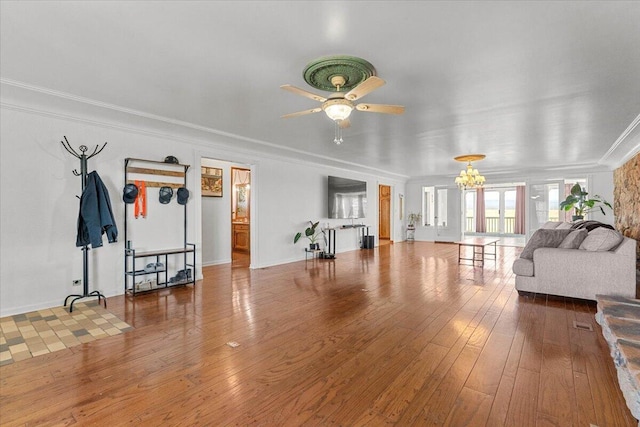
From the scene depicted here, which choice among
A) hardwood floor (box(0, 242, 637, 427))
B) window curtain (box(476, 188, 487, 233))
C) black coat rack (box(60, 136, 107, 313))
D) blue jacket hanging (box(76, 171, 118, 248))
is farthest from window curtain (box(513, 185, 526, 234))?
black coat rack (box(60, 136, 107, 313))

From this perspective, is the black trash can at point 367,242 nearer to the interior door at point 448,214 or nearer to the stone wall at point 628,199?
the interior door at point 448,214

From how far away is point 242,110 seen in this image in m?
3.82

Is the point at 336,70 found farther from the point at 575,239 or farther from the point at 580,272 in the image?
the point at 575,239

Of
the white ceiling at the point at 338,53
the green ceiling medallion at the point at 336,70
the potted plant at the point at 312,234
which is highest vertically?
the white ceiling at the point at 338,53

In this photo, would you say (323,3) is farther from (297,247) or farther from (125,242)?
(297,247)

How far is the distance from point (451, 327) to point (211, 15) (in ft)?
10.9

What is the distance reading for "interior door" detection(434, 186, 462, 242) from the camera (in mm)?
10977

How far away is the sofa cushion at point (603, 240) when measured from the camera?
3.78 m

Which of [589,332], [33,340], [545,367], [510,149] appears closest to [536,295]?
[589,332]

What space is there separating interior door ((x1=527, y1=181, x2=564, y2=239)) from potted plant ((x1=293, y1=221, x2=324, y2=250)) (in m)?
6.67

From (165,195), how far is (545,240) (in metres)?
5.73

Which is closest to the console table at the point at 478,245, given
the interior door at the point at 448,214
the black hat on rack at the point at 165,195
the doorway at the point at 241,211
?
the interior door at the point at 448,214

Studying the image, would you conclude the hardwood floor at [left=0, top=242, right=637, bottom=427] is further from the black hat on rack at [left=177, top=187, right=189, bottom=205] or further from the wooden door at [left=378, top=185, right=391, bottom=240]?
the wooden door at [left=378, top=185, right=391, bottom=240]

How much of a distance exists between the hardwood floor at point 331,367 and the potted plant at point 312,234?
2.98 meters
